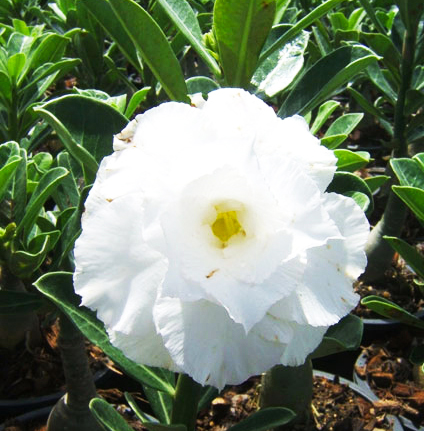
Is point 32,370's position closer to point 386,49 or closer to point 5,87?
point 5,87

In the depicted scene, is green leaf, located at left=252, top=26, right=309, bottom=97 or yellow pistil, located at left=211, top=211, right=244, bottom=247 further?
green leaf, located at left=252, top=26, right=309, bottom=97

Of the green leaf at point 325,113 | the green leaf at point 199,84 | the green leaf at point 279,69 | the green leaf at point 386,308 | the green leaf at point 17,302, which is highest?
the green leaf at point 199,84

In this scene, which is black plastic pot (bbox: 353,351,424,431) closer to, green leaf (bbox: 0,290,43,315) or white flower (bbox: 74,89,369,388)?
green leaf (bbox: 0,290,43,315)

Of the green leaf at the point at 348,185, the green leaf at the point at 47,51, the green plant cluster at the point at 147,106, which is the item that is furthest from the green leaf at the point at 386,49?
the green leaf at the point at 348,185

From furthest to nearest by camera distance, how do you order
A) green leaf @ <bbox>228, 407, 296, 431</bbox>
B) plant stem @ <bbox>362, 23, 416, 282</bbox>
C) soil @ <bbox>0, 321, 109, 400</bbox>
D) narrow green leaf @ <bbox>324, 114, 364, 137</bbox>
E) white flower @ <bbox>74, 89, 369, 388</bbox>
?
1. plant stem @ <bbox>362, 23, 416, 282</bbox>
2. soil @ <bbox>0, 321, 109, 400</bbox>
3. narrow green leaf @ <bbox>324, 114, 364, 137</bbox>
4. green leaf @ <bbox>228, 407, 296, 431</bbox>
5. white flower @ <bbox>74, 89, 369, 388</bbox>

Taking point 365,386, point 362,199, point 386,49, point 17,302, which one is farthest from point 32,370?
point 386,49

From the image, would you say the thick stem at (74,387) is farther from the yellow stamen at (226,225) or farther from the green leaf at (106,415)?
the yellow stamen at (226,225)

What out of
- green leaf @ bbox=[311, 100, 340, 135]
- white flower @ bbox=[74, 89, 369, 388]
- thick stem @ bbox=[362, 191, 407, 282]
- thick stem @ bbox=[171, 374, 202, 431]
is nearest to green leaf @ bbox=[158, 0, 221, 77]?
green leaf @ bbox=[311, 100, 340, 135]

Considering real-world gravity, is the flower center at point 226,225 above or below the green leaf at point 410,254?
above
